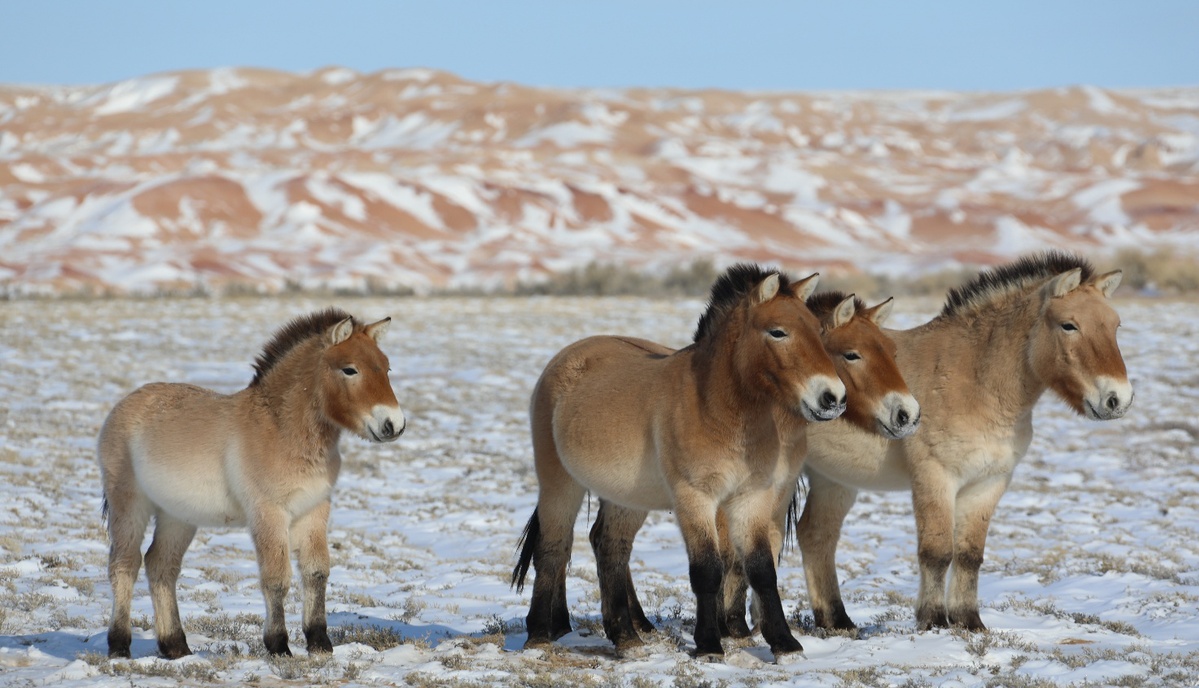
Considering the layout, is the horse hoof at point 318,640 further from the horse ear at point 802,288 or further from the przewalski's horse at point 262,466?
the horse ear at point 802,288

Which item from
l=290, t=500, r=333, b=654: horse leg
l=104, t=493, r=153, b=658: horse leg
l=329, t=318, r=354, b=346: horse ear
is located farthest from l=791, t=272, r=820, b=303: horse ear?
l=104, t=493, r=153, b=658: horse leg

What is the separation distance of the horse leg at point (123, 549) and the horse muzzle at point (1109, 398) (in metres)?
5.41

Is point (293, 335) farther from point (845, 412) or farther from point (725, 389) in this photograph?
point (845, 412)

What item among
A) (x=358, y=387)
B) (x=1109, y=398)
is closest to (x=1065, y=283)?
(x=1109, y=398)

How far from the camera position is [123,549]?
644 cm

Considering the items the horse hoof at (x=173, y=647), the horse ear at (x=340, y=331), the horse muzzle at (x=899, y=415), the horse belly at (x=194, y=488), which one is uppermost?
the horse ear at (x=340, y=331)

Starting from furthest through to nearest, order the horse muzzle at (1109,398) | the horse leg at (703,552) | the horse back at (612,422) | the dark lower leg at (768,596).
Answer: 1. the horse muzzle at (1109,398)
2. the horse back at (612,422)
3. the dark lower leg at (768,596)
4. the horse leg at (703,552)

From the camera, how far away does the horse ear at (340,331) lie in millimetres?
6367

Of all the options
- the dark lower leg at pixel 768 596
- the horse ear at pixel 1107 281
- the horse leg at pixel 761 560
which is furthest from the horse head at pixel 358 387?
the horse ear at pixel 1107 281

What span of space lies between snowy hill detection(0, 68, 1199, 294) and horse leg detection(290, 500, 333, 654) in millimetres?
30029

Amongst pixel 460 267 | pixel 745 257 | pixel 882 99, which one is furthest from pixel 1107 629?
pixel 882 99

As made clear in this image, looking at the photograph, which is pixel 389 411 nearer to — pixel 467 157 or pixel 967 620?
pixel 967 620

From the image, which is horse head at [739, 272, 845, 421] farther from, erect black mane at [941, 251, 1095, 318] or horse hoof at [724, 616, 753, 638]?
erect black mane at [941, 251, 1095, 318]

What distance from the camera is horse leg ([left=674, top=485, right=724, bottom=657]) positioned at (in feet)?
20.1
